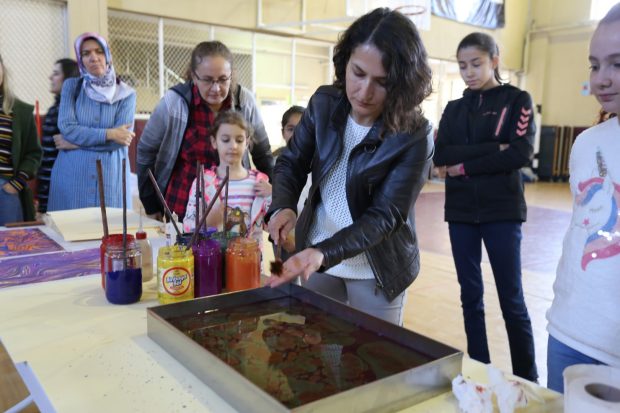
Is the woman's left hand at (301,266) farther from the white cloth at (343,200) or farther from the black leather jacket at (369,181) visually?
the white cloth at (343,200)

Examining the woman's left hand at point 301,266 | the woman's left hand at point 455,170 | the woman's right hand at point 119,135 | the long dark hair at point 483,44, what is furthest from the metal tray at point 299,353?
the woman's right hand at point 119,135

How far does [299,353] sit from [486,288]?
286cm

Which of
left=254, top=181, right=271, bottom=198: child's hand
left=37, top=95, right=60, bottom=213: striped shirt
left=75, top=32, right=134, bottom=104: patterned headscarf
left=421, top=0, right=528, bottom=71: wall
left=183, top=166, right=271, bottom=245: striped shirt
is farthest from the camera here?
left=421, top=0, right=528, bottom=71: wall

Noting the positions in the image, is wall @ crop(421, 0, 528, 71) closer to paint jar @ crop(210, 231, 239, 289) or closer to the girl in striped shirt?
the girl in striped shirt

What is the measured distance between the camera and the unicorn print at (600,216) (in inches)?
38.6

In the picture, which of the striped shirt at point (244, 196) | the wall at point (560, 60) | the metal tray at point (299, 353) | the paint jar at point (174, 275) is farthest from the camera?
the wall at point (560, 60)

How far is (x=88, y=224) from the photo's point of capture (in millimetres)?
1994

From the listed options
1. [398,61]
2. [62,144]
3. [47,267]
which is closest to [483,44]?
[398,61]

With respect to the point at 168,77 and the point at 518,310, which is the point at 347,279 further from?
the point at 168,77

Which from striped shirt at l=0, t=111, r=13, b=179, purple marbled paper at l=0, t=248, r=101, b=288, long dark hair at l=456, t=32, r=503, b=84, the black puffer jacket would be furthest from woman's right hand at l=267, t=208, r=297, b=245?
striped shirt at l=0, t=111, r=13, b=179

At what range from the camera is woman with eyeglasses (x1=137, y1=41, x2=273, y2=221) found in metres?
1.98

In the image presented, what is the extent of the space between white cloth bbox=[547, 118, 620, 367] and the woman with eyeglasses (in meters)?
1.31

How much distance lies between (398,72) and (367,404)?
75 cm

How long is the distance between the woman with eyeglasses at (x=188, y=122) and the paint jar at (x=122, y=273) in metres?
0.90
